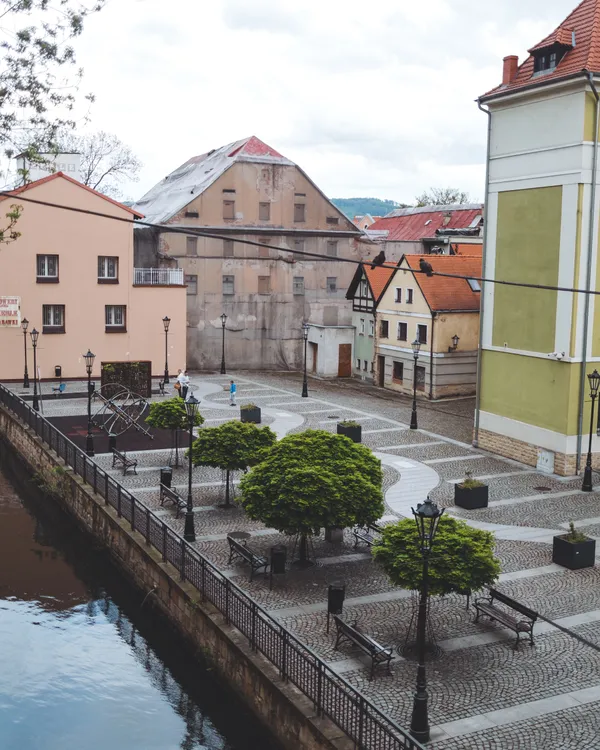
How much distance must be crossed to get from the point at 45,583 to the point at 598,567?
13191 millimetres

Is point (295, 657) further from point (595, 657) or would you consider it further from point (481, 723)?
point (595, 657)

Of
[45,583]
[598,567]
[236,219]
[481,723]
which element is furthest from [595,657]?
[236,219]

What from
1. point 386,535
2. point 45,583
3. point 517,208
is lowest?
point 45,583

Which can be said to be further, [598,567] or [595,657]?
[598,567]

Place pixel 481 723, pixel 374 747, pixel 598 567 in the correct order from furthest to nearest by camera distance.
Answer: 1. pixel 598 567
2. pixel 481 723
3. pixel 374 747

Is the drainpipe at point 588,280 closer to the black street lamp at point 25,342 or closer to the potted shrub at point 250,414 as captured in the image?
the potted shrub at point 250,414

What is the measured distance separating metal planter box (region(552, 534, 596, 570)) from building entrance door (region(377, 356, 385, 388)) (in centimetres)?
2793

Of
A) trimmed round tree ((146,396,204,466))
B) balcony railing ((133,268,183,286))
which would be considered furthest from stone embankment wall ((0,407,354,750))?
balcony railing ((133,268,183,286))

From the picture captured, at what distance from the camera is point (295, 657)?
1284 centimetres

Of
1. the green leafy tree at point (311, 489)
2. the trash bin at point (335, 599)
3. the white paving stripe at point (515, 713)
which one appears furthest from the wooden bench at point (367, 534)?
the white paving stripe at point (515, 713)

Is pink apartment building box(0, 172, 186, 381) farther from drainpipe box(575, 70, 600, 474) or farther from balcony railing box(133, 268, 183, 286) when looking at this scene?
drainpipe box(575, 70, 600, 474)

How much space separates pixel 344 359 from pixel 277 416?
49.8ft

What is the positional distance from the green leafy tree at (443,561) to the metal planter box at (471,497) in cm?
790

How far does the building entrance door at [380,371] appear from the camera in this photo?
152ft
